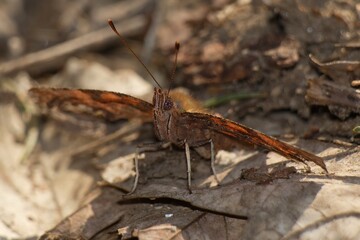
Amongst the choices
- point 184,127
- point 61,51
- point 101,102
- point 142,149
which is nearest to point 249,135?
point 184,127

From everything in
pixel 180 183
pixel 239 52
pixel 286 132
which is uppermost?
pixel 239 52

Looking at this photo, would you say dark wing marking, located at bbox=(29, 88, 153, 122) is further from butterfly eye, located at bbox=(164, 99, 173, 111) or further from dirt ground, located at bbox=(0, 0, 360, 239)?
butterfly eye, located at bbox=(164, 99, 173, 111)

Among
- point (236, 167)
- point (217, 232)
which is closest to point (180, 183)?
point (236, 167)

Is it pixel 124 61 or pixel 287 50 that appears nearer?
pixel 287 50

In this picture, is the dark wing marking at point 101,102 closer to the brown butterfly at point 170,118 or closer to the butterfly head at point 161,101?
the brown butterfly at point 170,118

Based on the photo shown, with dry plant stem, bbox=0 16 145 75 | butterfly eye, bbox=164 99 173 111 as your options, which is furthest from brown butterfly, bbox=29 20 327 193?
dry plant stem, bbox=0 16 145 75

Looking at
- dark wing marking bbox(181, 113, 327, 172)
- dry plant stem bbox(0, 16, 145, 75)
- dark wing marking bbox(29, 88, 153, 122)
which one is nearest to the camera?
dark wing marking bbox(181, 113, 327, 172)

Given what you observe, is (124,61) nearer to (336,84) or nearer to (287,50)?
(287,50)
